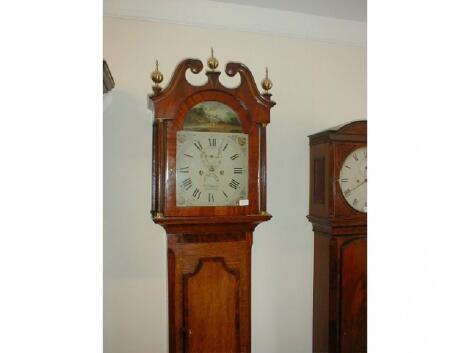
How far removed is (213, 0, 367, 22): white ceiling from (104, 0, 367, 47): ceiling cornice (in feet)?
0.11

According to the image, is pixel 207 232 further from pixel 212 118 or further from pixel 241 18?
pixel 241 18

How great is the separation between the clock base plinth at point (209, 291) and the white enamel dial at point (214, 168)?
15 cm

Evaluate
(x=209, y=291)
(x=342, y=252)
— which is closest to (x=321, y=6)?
(x=342, y=252)

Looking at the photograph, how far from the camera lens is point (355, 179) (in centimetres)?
191

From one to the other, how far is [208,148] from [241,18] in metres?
0.92

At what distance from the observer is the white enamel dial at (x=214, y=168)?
1.53 m

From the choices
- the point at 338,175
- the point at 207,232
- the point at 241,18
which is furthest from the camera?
the point at 241,18

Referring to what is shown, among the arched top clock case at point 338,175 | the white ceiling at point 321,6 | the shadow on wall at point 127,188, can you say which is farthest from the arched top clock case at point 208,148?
the white ceiling at point 321,6

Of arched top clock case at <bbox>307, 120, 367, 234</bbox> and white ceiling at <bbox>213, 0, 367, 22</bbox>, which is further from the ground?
white ceiling at <bbox>213, 0, 367, 22</bbox>

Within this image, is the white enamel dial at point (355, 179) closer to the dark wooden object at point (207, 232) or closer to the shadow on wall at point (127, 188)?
the dark wooden object at point (207, 232)

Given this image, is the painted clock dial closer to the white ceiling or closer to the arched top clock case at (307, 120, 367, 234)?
the arched top clock case at (307, 120, 367, 234)

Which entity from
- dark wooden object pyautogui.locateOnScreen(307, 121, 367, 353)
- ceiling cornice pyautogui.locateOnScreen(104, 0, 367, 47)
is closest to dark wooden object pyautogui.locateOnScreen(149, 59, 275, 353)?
dark wooden object pyautogui.locateOnScreen(307, 121, 367, 353)

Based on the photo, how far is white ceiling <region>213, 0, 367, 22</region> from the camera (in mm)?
1982
